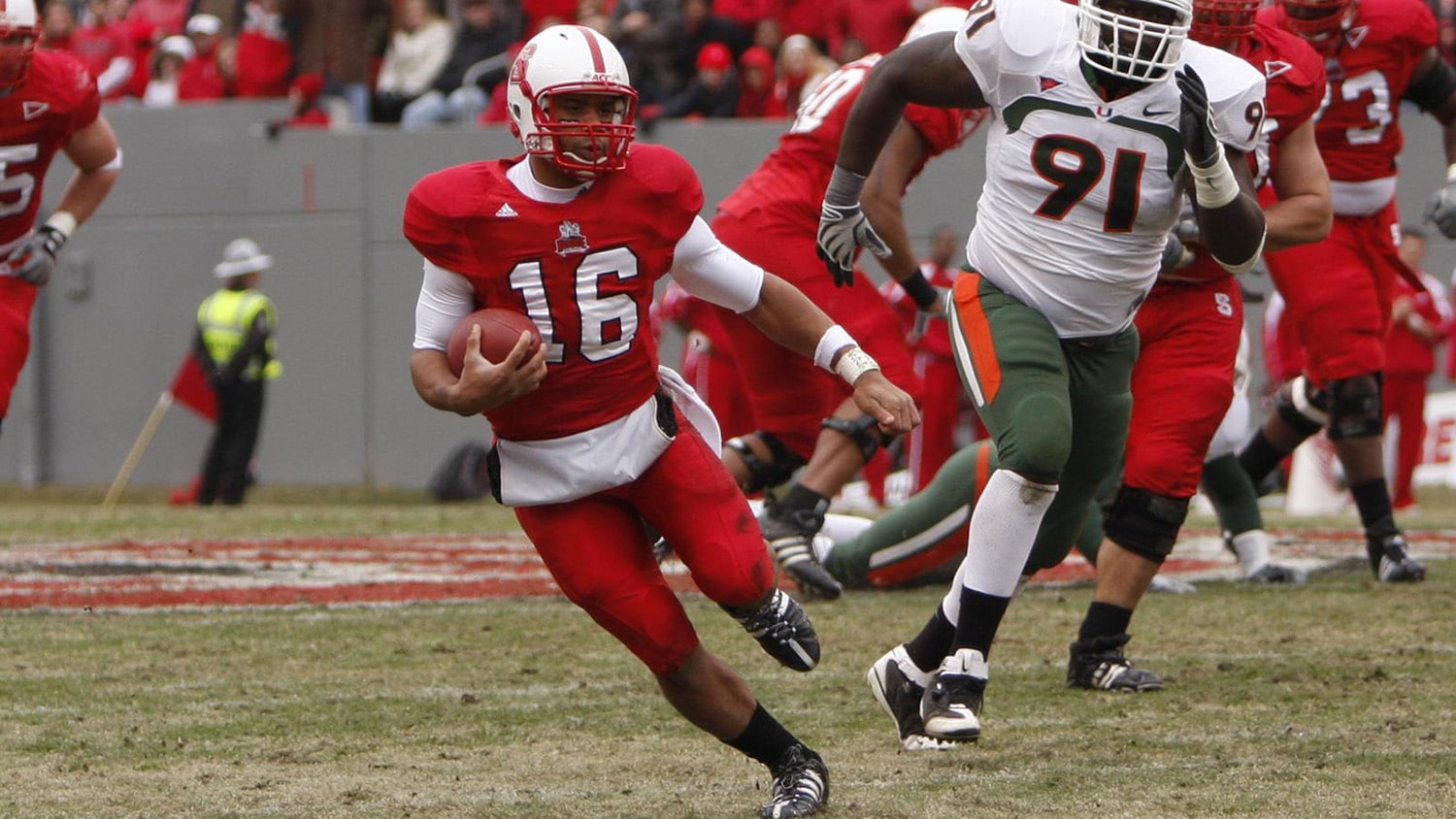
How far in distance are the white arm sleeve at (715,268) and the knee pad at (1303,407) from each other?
348cm

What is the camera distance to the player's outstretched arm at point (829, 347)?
3768mm

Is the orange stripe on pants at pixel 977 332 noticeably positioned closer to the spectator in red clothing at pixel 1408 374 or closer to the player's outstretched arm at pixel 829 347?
the player's outstretched arm at pixel 829 347

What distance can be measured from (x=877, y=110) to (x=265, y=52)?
1146cm

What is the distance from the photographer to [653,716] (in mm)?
4676

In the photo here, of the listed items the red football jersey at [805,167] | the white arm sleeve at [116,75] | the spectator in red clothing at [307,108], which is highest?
the red football jersey at [805,167]

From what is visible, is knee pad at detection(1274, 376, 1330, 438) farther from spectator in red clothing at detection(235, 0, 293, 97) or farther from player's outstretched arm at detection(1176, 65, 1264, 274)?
spectator in red clothing at detection(235, 0, 293, 97)

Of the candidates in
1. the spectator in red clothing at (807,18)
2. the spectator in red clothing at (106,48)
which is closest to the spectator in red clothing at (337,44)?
the spectator in red clothing at (106,48)

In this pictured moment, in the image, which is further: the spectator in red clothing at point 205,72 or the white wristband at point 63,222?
the spectator in red clothing at point 205,72

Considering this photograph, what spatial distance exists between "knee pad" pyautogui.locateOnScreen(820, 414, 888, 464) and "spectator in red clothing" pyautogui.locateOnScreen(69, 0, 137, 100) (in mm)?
11106

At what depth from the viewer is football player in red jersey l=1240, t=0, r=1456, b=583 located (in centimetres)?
657

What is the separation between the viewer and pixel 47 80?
21.0 ft

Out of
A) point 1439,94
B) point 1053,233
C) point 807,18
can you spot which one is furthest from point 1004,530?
point 807,18

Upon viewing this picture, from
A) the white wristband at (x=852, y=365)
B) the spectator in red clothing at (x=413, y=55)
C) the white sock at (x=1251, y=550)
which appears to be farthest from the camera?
the spectator in red clothing at (x=413, y=55)

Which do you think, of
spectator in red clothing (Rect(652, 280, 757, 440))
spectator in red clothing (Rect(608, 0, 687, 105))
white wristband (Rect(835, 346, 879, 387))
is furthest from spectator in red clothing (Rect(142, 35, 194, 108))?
white wristband (Rect(835, 346, 879, 387))
